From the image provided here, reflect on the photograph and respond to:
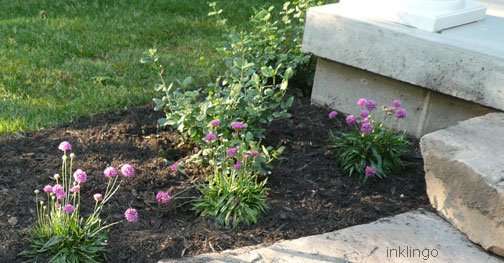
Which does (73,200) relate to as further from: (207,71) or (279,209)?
(207,71)

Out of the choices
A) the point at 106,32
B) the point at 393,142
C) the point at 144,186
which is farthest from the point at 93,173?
the point at 106,32

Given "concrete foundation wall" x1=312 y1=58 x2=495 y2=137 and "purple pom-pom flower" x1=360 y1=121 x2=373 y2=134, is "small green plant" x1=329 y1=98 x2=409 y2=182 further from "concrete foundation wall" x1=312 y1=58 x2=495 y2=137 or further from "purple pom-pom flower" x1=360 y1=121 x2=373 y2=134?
"concrete foundation wall" x1=312 y1=58 x2=495 y2=137

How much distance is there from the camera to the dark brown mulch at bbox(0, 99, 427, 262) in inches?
118

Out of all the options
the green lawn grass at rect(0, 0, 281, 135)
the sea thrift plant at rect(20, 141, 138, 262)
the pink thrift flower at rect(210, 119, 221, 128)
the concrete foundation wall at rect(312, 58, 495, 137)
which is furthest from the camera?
the green lawn grass at rect(0, 0, 281, 135)

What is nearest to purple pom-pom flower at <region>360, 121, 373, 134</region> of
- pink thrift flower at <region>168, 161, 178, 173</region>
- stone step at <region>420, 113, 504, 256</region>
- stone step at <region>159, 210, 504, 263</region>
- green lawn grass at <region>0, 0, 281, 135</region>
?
stone step at <region>420, 113, 504, 256</region>

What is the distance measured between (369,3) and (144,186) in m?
1.82

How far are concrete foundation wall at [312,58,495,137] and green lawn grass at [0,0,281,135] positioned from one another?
3.67ft

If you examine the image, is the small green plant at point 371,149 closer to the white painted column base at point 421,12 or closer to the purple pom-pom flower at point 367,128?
the purple pom-pom flower at point 367,128

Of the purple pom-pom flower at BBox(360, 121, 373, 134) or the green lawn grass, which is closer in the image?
the purple pom-pom flower at BBox(360, 121, 373, 134)

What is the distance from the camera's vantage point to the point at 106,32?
6332mm

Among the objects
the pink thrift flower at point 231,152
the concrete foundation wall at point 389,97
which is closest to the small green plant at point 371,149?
the concrete foundation wall at point 389,97

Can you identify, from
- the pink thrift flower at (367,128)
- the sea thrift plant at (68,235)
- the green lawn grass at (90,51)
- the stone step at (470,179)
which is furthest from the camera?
the green lawn grass at (90,51)

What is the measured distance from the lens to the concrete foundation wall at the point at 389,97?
4.03 meters

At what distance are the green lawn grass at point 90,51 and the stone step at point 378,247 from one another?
6.59 feet
